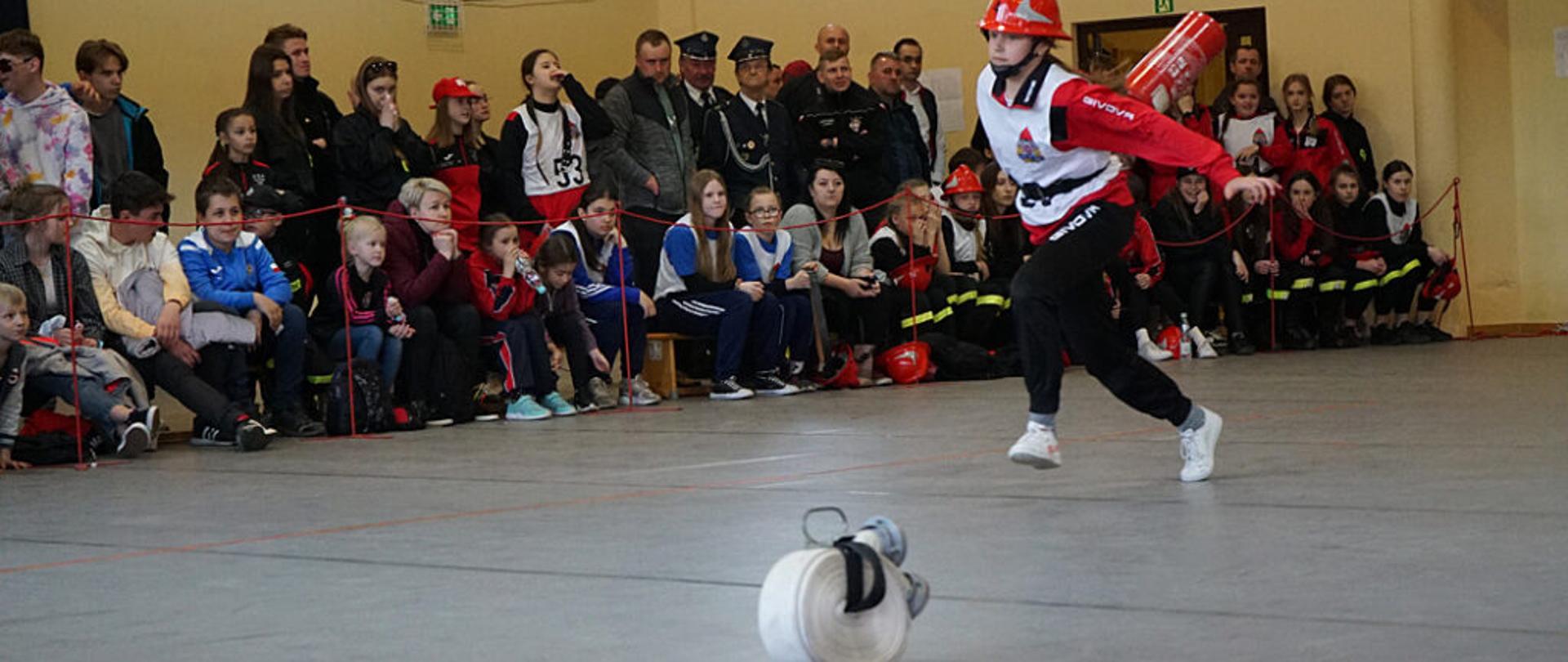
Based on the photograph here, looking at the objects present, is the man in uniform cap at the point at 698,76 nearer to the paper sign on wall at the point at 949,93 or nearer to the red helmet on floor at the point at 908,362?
the red helmet on floor at the point at 908,362

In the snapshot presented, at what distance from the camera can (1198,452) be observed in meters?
5.71

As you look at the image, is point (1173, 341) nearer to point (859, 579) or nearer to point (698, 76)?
point (698, 76)

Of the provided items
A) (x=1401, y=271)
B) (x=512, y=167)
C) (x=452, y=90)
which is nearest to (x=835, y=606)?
(x=452, y=90)

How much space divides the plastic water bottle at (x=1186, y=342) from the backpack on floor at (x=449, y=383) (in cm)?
519

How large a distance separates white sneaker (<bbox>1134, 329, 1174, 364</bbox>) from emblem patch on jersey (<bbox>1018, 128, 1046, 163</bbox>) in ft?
22.0

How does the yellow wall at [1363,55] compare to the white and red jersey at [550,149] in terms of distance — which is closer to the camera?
the white and red jersey at [550,149]

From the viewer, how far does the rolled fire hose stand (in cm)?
284

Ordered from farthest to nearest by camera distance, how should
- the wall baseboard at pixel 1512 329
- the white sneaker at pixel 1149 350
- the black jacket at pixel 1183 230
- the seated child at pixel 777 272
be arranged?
the wall baseboard at pixel 1512 329
the black jacket at pixel 1183 230
the white sneaker at pixel 1149 350
the seated child at pixel 777 272

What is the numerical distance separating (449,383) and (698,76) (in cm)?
305

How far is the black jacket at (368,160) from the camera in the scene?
9.76 metres

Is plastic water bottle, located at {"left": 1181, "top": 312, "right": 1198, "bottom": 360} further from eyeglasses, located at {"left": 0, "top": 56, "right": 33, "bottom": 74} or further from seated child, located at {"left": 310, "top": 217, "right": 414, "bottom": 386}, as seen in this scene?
eyeglasses, located at {"left": 0, "top": 56, "right": 33, "bottom": 74}

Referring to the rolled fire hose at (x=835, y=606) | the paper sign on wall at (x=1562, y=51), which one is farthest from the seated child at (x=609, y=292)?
the paper sign on wall at (x=1562, y=51)

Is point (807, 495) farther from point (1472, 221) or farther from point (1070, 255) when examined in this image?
point (1472, 221)

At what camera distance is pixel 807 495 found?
18.6ft
